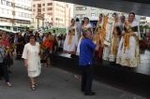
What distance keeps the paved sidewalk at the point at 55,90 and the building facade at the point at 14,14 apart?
81872 mm

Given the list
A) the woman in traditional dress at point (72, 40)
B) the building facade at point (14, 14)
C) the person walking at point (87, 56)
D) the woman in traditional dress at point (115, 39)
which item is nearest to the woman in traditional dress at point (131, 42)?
the woman in traditional dress at point (115, 39)

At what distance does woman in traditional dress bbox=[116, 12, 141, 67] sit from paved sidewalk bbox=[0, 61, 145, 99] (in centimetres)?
101

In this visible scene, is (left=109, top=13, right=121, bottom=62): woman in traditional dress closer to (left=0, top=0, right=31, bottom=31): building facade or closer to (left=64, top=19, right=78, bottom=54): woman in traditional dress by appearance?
(left=64, top=19, right=78, bottom=54): woman in traditional dress

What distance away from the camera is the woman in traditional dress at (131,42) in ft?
35.6

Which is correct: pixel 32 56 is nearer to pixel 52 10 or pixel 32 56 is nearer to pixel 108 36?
pixel 108 36

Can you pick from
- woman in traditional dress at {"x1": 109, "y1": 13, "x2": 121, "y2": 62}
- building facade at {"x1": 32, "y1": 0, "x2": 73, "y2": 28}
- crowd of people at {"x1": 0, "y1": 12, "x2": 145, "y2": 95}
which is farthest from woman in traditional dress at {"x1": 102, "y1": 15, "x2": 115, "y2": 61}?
building facade at {"x1": 32, "y1": 0, "x2": 73, "y2": 28}

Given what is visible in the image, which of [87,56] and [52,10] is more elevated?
[87,56]

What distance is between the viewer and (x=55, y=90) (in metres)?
10.7

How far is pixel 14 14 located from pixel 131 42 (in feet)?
334

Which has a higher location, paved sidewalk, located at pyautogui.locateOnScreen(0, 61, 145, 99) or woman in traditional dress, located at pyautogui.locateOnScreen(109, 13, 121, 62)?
woman in traditional dress, located at pyautogui.locateOnScreen(109, 13, 121, 62)

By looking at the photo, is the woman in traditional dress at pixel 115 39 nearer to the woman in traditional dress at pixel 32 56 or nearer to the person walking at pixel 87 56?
the person walking at pixel 87 56

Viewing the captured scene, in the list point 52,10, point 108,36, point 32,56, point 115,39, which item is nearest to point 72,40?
point 108,36

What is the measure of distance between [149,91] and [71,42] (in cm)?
547

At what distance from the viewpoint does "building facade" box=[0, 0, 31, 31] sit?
99575mm
